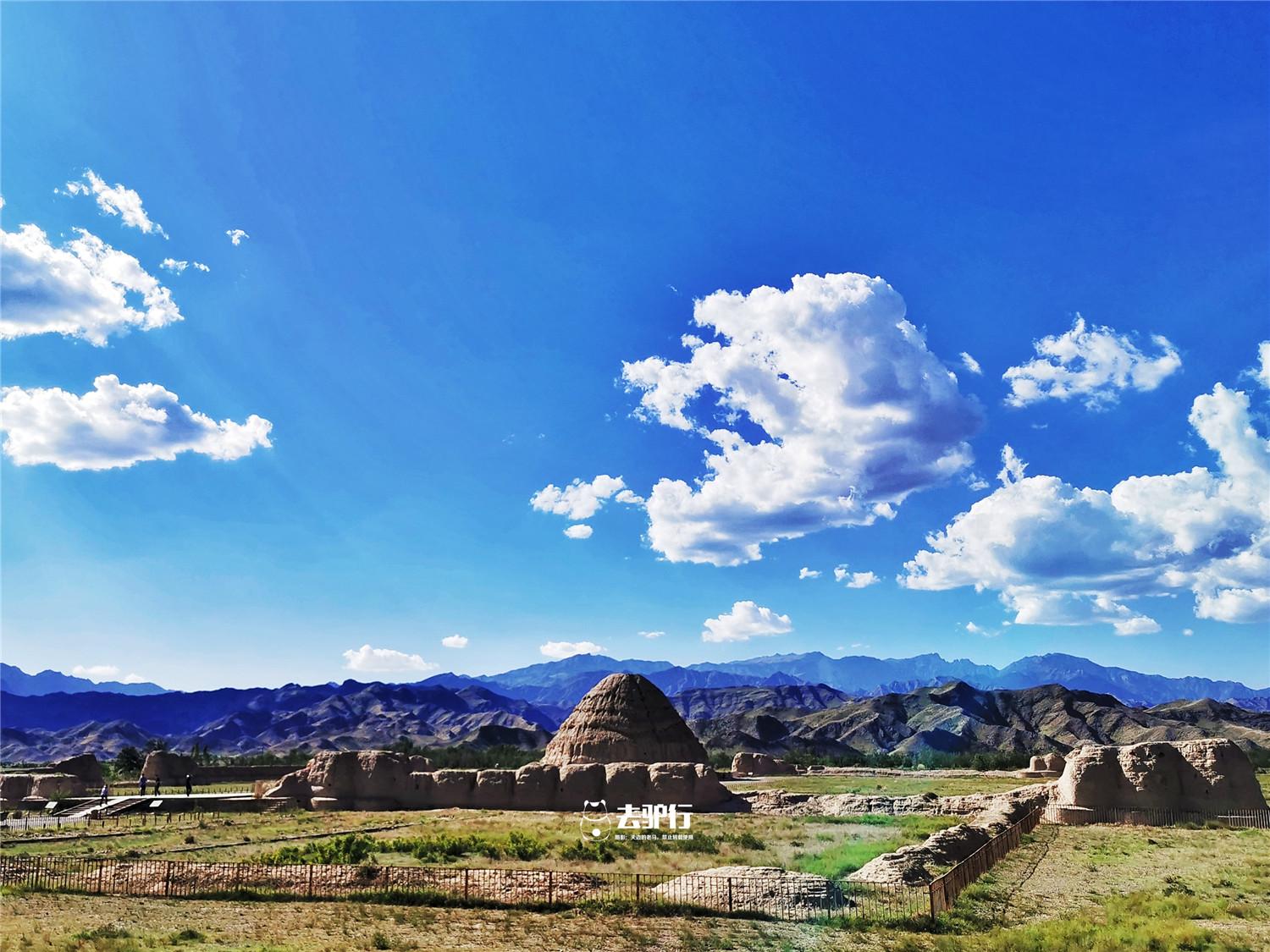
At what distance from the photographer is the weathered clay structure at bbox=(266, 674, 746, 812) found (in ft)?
138

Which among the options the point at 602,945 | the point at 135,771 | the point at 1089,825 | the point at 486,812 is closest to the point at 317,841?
the point at 486,812

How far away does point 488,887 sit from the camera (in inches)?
788

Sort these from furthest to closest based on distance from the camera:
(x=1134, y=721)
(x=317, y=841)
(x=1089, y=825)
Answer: (x=1134, y=721)
(x=1089, y=825)
(x=317, y=841)

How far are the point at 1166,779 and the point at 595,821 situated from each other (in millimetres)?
22938

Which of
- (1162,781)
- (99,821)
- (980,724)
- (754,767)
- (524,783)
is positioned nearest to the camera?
(1162,781)

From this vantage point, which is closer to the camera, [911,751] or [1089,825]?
[1089,825]

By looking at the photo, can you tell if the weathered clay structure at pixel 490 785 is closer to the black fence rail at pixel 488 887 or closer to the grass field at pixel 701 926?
the black fence rail at pixel 488 887

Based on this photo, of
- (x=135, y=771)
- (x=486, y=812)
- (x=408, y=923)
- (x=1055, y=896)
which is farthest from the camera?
(x=135, y=771)

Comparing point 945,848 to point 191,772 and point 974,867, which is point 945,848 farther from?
point 191,772

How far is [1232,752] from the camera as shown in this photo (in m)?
35.0

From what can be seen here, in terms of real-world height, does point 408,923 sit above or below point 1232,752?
below

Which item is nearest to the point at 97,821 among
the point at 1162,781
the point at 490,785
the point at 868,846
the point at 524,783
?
the point at 490,785

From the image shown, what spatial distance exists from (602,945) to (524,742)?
14676 centimetres

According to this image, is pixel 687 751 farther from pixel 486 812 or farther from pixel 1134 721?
pixel 1134 721
